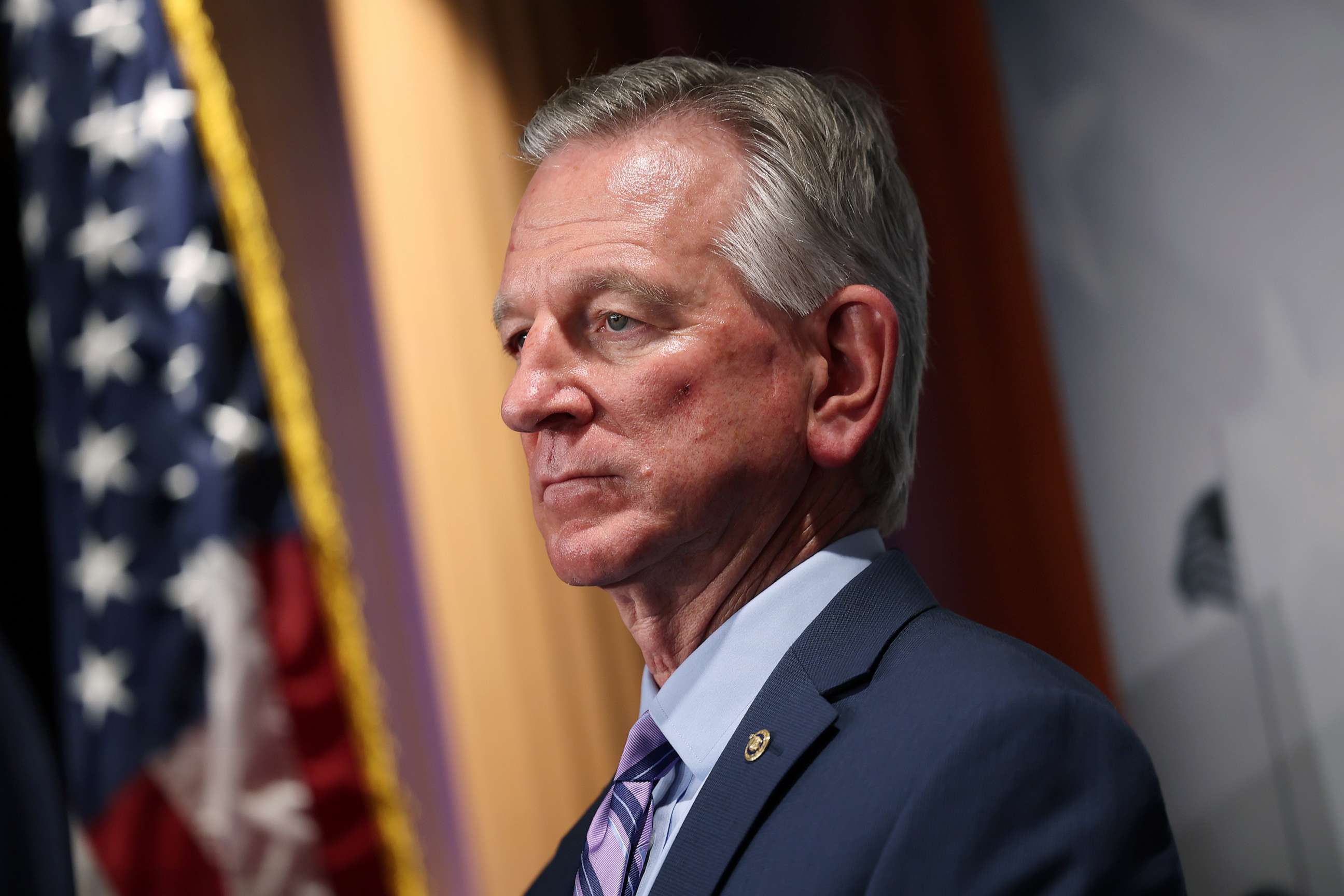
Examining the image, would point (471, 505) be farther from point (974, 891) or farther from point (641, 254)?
point (974, 891)

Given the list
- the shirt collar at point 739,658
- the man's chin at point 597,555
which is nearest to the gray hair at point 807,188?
the shirt collar at point 739,658

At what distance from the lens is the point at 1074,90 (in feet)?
7.60

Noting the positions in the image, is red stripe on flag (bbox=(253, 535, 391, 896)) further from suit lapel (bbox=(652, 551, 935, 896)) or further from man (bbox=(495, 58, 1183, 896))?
suit lapel (bbox=(652, 551, 935, 896))

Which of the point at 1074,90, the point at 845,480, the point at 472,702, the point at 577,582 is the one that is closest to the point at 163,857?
the point at 472,702

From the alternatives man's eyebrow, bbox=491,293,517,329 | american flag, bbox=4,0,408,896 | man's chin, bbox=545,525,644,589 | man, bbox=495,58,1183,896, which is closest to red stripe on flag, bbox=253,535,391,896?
american flag, bbox=4,0,408,896

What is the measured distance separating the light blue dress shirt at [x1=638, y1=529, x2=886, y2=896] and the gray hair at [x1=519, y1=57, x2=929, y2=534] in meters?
0.17

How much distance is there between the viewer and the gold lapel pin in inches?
40.3

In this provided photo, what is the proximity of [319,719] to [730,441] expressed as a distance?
6.23ft

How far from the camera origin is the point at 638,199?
A: 121 cm

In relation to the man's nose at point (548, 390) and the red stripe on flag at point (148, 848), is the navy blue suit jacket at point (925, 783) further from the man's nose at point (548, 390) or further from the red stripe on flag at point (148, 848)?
the red stripe on flag at point (148, 848)

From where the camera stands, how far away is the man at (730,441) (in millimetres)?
1019

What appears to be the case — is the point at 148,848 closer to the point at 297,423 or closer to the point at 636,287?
the point at 297,423

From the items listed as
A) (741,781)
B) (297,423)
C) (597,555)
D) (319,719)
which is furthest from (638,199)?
(319,719)

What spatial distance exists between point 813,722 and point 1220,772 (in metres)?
1.51
